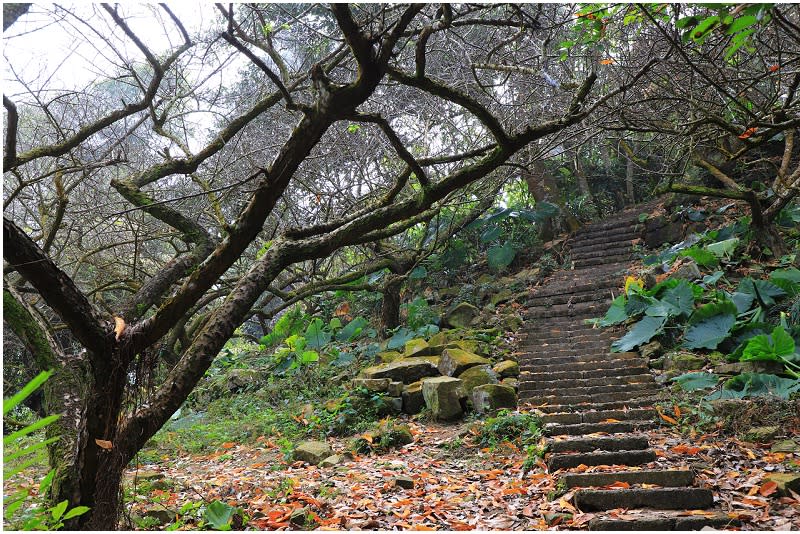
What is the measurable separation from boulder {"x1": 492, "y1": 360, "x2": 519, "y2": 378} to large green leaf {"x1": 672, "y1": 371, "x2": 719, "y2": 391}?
6.82ft

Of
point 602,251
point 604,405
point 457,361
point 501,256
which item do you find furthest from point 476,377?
point 602,251

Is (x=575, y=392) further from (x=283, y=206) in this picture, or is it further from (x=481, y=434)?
(x=283, y=206)

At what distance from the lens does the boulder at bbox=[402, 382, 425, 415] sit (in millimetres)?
7484

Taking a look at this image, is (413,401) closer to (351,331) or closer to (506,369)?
(506,369)

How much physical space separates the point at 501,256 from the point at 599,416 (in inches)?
245

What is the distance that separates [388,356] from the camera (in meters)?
9.14

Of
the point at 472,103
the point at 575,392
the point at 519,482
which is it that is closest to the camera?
the point at 472,103

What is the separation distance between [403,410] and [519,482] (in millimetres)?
2869

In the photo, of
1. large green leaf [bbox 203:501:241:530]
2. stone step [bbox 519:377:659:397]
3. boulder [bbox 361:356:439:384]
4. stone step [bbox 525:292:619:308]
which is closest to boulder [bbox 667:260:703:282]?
stone step [bbox 525:292:619:308]

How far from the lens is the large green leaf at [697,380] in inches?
235

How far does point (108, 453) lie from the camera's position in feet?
11.8

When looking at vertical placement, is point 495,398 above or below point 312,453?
above

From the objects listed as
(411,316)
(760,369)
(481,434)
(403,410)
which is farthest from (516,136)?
(411,316)

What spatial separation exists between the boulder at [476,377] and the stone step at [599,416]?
1.28 metres
